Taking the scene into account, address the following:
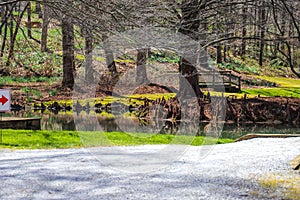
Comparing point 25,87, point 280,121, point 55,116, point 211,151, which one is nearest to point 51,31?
point 25,87

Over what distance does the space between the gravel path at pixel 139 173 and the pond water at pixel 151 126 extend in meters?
6.12

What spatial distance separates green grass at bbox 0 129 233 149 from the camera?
36.5 feet

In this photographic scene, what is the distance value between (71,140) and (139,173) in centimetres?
518

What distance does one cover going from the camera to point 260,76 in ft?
125

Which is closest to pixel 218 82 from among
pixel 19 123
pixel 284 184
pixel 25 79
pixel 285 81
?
pixel 285 81

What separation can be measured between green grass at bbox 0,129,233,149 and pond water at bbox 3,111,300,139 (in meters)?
2.31

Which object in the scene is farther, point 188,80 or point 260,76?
point 260,76

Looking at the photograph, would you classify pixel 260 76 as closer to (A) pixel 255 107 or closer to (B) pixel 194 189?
(A) pixel 255 107

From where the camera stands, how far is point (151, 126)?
17.2 m

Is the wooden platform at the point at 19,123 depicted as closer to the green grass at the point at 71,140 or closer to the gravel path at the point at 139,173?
the green grass at the point at 71,140

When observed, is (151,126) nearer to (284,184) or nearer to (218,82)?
(284,184)

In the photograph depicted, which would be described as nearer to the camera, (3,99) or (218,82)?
(3,99)

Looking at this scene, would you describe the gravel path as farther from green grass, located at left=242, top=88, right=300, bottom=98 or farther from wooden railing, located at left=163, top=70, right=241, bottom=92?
green grass, located at left=242, top=88, right=300, bottom=98

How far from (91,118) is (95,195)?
43.3 feet
